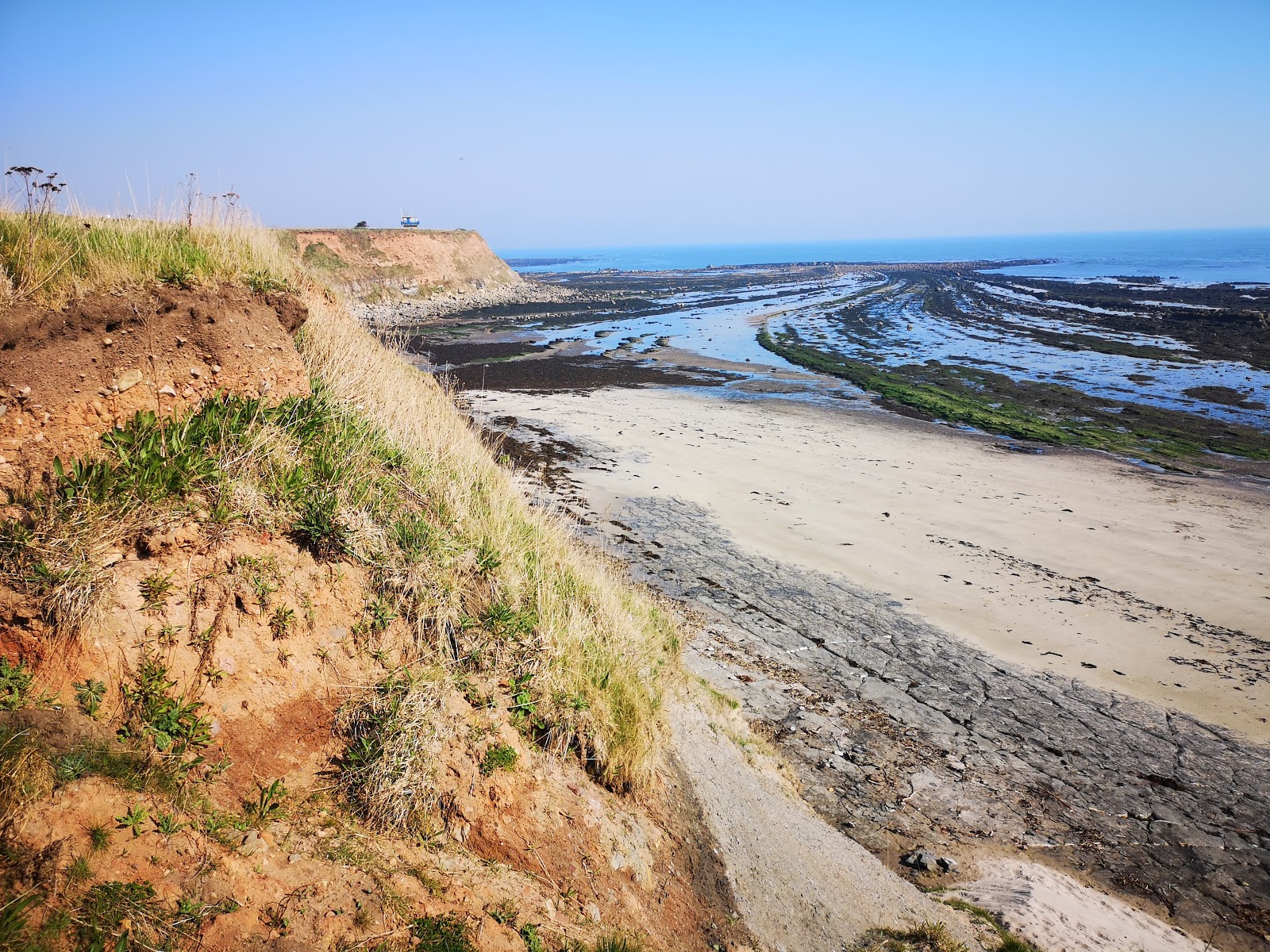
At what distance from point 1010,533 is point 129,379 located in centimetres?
1383

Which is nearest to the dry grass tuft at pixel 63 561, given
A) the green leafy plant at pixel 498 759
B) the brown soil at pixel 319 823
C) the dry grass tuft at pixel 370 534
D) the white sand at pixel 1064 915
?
the dry grass tuft at pixel 370 534

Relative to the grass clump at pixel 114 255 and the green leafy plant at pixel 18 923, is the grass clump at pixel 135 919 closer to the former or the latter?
the green leafy plant at pixel 18 923

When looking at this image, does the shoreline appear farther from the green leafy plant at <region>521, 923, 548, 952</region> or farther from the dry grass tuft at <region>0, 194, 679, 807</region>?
the green leafy plant at <region>521, 923, 548, 952</region>

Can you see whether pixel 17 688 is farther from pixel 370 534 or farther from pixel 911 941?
pixel 911 941

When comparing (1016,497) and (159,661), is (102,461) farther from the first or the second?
(1016,497)

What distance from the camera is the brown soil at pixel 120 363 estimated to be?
3.68 m

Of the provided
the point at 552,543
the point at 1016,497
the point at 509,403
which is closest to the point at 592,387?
the point at 509,403

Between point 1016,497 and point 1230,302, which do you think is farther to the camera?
point 1230,302

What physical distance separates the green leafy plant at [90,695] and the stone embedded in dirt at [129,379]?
192 centimetres

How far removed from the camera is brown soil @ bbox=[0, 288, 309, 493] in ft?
12.1

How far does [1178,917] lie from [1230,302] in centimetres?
5666

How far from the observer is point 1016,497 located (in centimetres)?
1489

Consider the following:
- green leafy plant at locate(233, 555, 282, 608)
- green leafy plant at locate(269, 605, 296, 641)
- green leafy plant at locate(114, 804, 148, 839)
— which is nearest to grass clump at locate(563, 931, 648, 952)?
green leafy plant at locate(114, 804, 148, 839)

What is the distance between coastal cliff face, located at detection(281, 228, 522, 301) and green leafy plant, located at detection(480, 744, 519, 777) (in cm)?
4511
